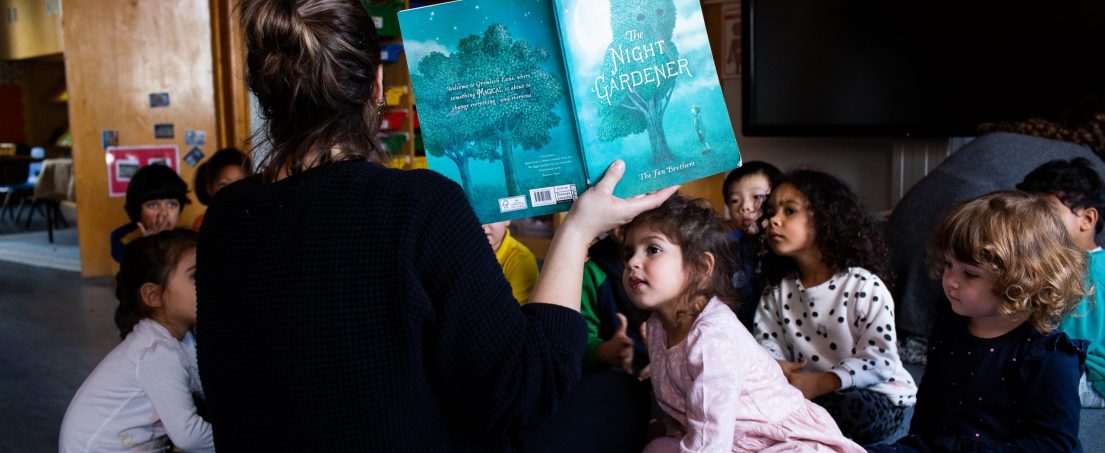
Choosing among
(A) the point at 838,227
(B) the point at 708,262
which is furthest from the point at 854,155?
(B) the point at 708,262

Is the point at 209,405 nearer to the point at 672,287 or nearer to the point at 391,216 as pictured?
the point at 391,216

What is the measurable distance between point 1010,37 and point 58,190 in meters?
6.80

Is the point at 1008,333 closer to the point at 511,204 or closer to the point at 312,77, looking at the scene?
the point at 511,204

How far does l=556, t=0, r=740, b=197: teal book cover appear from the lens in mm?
1309

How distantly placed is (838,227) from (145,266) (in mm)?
1631

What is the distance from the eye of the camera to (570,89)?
130 centimetres

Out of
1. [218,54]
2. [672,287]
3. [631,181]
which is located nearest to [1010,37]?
[672,287]

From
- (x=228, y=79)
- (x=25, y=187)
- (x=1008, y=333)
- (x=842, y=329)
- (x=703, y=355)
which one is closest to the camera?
(x=703, y=355)

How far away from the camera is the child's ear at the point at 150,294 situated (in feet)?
6.55

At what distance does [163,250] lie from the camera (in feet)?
6.68

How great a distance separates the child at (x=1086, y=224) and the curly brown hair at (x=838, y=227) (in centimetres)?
45

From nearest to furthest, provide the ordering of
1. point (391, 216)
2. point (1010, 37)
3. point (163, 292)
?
point (391, 216) < point (163, 292) < point (1010, 37)

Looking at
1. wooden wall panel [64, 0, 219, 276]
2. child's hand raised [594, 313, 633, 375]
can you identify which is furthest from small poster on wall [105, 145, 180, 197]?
child's hand raised [594, 313, 633, 375]

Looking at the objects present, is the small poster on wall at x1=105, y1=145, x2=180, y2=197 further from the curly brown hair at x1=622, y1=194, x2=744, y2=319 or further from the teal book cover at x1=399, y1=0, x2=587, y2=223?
the teal book cover at x1=399, y1=0, x2=587, y2=223
